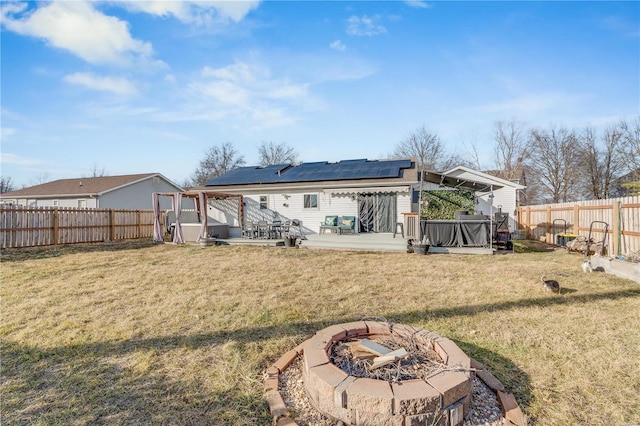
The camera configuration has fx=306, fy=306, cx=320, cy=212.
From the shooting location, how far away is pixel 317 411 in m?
2.49

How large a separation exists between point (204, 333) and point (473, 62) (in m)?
12.8

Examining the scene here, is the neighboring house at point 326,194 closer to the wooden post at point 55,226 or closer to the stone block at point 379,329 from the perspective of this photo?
the wooden post at point 55,226

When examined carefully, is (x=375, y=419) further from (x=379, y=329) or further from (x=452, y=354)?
(x=379, y=329)

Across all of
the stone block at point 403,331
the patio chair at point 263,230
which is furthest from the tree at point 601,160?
the stone block at point 403,331

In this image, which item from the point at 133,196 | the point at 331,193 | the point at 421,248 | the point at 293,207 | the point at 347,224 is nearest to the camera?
the point at 421,248

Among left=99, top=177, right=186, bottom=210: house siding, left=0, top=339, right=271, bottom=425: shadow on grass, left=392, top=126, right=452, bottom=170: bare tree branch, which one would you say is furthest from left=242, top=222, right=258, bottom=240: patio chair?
left=392, top=126, right=452, bottom=170: bare tree branch

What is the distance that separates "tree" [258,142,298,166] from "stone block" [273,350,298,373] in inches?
1709

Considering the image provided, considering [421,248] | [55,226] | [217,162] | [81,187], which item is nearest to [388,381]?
[421,248]

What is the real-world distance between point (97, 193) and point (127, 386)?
24313 mm

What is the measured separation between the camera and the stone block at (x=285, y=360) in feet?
10.4

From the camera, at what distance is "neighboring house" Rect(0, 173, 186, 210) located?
23.2m

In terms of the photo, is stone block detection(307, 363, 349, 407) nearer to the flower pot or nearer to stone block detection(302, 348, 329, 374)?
stone block detection(302, 348, 329, 374)

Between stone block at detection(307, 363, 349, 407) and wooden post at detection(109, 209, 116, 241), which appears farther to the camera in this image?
wooden post at detection(109, 209, 116, 241)

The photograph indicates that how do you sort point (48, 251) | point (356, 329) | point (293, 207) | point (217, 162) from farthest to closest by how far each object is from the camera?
point (217, 162) < point (293, 207) < point (48, 251) < point (356, 329)
